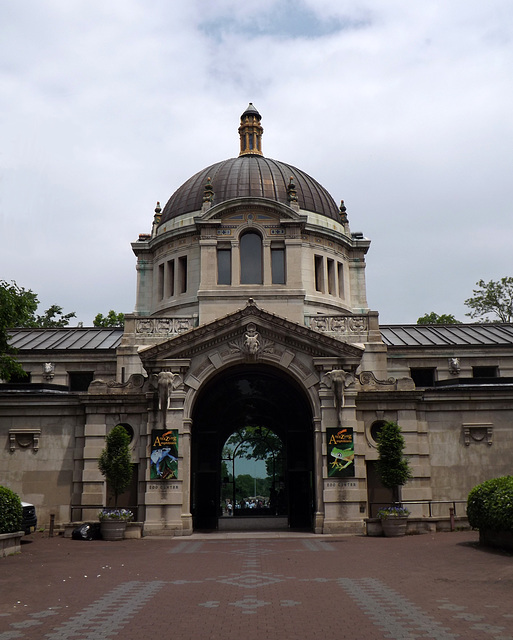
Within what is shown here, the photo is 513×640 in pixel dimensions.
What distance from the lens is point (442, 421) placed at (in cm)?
3167

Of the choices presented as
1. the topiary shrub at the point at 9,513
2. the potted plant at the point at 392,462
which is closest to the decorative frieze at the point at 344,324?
the potted plant at the point at 392,462

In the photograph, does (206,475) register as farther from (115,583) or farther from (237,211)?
(115,583)

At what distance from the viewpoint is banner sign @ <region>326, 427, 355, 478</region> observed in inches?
1112

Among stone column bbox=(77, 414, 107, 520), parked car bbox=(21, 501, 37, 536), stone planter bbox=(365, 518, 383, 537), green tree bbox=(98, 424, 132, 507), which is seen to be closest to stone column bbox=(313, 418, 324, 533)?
stone planter bbox=(365, 518, 383, 537)

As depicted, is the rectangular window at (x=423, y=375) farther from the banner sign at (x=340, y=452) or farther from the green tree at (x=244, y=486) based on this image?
the banner sign at (x=340, y=452)

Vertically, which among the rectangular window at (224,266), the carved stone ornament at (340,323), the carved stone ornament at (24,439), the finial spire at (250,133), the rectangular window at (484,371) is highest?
the finial spire at (250,133)

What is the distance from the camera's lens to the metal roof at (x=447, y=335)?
41281 mm

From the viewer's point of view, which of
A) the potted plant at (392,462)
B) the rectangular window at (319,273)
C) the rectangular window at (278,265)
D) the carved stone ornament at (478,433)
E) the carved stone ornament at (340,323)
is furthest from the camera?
the rectangular window at (319,273)

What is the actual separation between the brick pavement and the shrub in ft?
2.95

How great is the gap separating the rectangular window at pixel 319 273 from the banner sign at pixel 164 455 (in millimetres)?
16755

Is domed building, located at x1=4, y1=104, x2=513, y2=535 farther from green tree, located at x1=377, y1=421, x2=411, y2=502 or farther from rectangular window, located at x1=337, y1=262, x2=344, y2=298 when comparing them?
green tree, located at x1=377, y1=421, x2=411, y2=502

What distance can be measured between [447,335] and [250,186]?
53.7 feet

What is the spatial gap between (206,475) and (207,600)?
21598 mm

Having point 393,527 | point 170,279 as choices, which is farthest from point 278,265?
point 393,527
